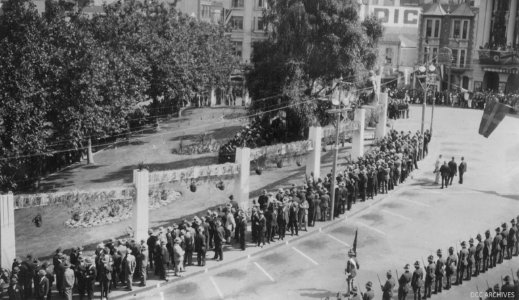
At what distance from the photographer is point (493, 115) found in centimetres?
2695

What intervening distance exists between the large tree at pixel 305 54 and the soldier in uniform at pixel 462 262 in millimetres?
18199

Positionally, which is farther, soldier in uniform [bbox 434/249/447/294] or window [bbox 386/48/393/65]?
window [bbox 386/48/393/65]

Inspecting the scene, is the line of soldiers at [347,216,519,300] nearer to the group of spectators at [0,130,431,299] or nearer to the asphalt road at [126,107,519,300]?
the asphalt road at [126,107,519,300]

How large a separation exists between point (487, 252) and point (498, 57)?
163ft

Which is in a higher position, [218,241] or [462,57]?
[462,57]

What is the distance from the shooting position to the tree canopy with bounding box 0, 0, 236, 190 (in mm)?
28844

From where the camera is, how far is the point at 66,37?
33031mm

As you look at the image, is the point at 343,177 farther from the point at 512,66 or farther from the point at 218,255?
the point at 512,66

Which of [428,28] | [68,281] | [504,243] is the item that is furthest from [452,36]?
[68,281]

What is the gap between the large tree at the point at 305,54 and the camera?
122 feet

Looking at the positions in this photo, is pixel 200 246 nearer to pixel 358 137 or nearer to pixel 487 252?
pixel 487 252

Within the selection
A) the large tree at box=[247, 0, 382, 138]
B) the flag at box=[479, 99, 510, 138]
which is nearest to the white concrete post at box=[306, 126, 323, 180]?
the large tree at box=[247, 0, 382, 138]

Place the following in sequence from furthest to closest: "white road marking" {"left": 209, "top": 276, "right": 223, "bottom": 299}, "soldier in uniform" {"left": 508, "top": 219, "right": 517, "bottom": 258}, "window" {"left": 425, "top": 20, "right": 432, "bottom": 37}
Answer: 1. "window" {"left": 425, "top": 20, "right": 432, "bottom": 37}
2. "soldier in uniform" {"left": 508, "top": 219, "right": 517, "bottom": 258}
3. "white road marking" {"left": 209, "top": 276, "right": 223, "bottom": 299}

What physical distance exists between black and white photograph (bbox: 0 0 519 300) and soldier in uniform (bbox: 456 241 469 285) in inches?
2.0
